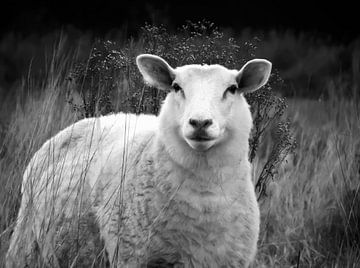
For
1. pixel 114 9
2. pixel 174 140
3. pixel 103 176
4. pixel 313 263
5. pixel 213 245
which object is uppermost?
pixel 114 9

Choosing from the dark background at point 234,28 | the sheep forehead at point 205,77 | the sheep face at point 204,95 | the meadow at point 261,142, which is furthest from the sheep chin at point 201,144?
the dark background at point 234,28

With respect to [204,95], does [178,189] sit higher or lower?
lower

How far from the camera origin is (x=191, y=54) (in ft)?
16.0

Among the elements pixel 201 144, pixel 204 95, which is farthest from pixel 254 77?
pixel 201 144

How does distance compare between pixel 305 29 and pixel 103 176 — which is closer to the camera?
pixel 103 176

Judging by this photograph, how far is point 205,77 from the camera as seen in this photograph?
3.71 meters

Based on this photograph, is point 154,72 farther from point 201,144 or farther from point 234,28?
point 234,28

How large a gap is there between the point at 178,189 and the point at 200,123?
51 centimetres

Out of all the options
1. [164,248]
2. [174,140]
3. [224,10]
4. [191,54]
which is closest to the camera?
[164,248]

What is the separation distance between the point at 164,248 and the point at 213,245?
0.90ft

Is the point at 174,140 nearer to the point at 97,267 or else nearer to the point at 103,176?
the point at 103,176

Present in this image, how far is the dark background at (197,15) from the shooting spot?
1267 cm

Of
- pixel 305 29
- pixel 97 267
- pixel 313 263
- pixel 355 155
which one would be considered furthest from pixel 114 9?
pixel 97 267

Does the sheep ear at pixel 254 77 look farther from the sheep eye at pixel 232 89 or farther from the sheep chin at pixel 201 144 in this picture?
the sheep chin at pixel 201 144
